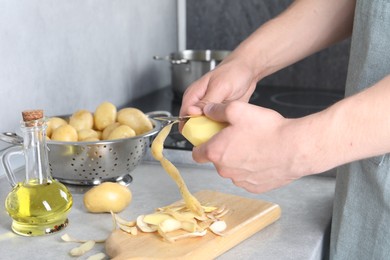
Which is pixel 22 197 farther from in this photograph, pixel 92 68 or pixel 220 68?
pixel 92 68

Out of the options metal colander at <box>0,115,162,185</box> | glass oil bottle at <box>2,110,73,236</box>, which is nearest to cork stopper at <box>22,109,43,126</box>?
glass oil bottle at <box>2,110,73,236</box>

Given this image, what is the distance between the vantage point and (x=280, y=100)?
1.80m

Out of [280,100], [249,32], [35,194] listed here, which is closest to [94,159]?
[35,194]

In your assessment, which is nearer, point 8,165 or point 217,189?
point 8,165

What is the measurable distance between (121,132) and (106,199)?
0.16 metres

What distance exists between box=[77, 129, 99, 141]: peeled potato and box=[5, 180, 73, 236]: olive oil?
0.19 metres

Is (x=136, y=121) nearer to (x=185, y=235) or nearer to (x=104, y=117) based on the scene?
(x=104, y=117)

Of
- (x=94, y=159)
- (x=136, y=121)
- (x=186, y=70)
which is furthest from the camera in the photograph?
(x=186, y=70)

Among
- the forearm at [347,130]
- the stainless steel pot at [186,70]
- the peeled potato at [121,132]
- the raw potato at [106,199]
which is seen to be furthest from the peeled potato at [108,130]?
the stainless steel pot at [186,70]

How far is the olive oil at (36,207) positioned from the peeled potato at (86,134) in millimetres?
189

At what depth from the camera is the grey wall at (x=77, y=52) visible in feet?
3.88

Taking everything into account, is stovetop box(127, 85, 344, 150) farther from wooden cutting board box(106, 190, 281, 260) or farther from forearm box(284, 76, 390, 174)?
forearm box(284, 76, 390, 174)

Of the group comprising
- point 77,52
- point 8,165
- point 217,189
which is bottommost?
point 217,189

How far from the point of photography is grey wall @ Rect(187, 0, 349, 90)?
1954 mm
